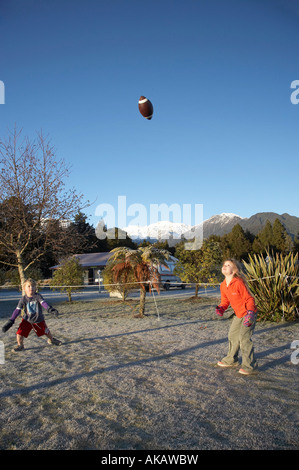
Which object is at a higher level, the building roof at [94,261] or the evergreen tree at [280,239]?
the evergreen tree at [280,239]

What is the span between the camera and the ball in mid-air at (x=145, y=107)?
32.2 feet

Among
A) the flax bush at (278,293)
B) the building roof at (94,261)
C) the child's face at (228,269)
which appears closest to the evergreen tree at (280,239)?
the building roof at (94,261)

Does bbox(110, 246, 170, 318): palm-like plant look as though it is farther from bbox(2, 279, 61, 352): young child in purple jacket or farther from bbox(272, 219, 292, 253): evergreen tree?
bbox(272, 219, 292, 253): evergreen tree

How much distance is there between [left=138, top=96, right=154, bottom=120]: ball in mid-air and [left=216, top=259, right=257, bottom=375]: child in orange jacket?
596 cm

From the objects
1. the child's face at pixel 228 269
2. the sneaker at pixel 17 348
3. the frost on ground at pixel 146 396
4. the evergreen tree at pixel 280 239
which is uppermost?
the evergreen tree at pixel 280 239

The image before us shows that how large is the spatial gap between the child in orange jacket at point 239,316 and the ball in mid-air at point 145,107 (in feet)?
19.6

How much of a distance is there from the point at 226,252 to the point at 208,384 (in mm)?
47981

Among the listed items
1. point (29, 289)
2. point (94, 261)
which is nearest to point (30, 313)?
point (29, 289)

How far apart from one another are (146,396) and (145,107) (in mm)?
7865

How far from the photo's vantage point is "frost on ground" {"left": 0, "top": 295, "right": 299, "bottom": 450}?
3072 millimetres

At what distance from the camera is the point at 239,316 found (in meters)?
5.23

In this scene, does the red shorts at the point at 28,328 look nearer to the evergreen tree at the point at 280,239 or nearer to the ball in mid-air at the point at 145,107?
the ball in mid-air at the point at 145,107

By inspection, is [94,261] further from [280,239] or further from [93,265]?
[280,239]

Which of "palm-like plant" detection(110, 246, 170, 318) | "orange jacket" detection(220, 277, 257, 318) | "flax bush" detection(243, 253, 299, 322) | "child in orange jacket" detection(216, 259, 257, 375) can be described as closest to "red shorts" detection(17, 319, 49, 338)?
"child in orange jacket" detection(216, 259, 257, 375)
